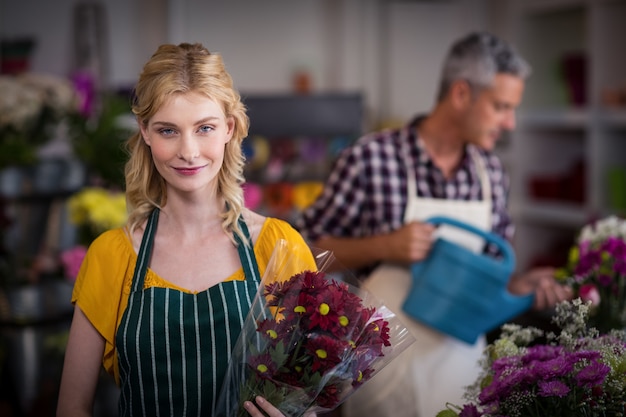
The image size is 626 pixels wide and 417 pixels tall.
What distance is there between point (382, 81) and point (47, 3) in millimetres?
2212

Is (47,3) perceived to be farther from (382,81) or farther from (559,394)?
(559,394)

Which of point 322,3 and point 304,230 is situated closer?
point 304,230

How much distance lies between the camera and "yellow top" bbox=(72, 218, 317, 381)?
4.57 feet

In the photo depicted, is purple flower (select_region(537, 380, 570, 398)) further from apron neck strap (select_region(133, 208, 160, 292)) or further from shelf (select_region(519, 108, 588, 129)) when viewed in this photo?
shelf (select_region(519, 108, 588, 129))

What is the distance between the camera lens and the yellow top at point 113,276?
1.39 meters

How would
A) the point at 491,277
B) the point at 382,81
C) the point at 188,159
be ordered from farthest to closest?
1. the point at 382,81
2. the point at 491,277
3. the point at 188,159

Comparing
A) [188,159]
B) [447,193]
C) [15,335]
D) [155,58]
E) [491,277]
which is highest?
[155,58]

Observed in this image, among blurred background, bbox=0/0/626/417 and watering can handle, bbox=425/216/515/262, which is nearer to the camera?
watering can handle, bbox=425/216/515/262

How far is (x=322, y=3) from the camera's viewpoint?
19.8 feet

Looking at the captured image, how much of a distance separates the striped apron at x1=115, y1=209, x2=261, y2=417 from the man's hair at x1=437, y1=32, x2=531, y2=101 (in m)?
1.25

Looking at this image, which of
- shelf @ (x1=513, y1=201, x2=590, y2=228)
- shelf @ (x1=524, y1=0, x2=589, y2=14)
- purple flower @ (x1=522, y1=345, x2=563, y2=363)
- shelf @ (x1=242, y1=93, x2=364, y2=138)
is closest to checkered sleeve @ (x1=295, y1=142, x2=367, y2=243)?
purple flower @ (x1=522, y1=345, x2=563, y2=363)

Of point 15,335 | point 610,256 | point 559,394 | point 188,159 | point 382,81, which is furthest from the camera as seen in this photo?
point 382,81

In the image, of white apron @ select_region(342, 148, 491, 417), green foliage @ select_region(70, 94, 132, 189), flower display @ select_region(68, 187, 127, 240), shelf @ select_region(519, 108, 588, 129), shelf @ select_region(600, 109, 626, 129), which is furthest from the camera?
shelf @ select_region(519, 108, 588, 129)

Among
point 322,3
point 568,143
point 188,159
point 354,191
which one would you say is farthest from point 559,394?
point 322,3
